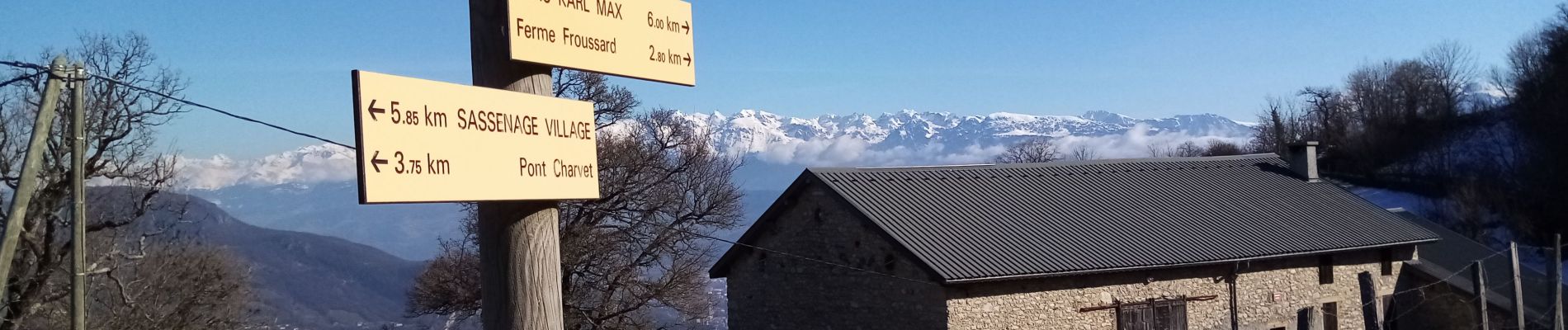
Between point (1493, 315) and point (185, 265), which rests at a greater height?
point (185, 265)

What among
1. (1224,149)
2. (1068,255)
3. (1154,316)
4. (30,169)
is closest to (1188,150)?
(1224,149)

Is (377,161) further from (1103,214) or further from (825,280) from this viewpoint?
(1103,214)

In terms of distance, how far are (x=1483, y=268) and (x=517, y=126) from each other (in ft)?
86.8

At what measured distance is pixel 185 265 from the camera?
86.0 ft

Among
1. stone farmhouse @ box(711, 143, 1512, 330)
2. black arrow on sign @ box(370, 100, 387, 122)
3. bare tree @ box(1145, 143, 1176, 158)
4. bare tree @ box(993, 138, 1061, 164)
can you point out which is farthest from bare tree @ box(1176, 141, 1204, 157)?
black arrow on sign @ box(370, 100, 387, 122)

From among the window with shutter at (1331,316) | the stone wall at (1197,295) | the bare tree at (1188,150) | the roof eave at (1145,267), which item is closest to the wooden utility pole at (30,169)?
the roof eave at (1145,267)

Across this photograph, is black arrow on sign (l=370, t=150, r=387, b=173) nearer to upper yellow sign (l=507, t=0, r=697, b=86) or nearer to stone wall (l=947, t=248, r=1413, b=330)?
upper yellow sign (l=507, t=0, r=697, b=86)

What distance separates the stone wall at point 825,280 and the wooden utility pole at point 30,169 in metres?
13.1

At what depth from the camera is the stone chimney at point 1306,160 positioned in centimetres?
2986

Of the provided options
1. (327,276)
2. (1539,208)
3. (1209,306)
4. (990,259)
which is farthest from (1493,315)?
(327,276)

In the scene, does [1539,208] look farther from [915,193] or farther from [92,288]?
[92,288]

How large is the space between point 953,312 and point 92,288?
562 inches

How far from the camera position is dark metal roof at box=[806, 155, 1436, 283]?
68.2 feet

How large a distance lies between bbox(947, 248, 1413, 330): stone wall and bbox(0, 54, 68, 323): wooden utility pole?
13.2 meters
